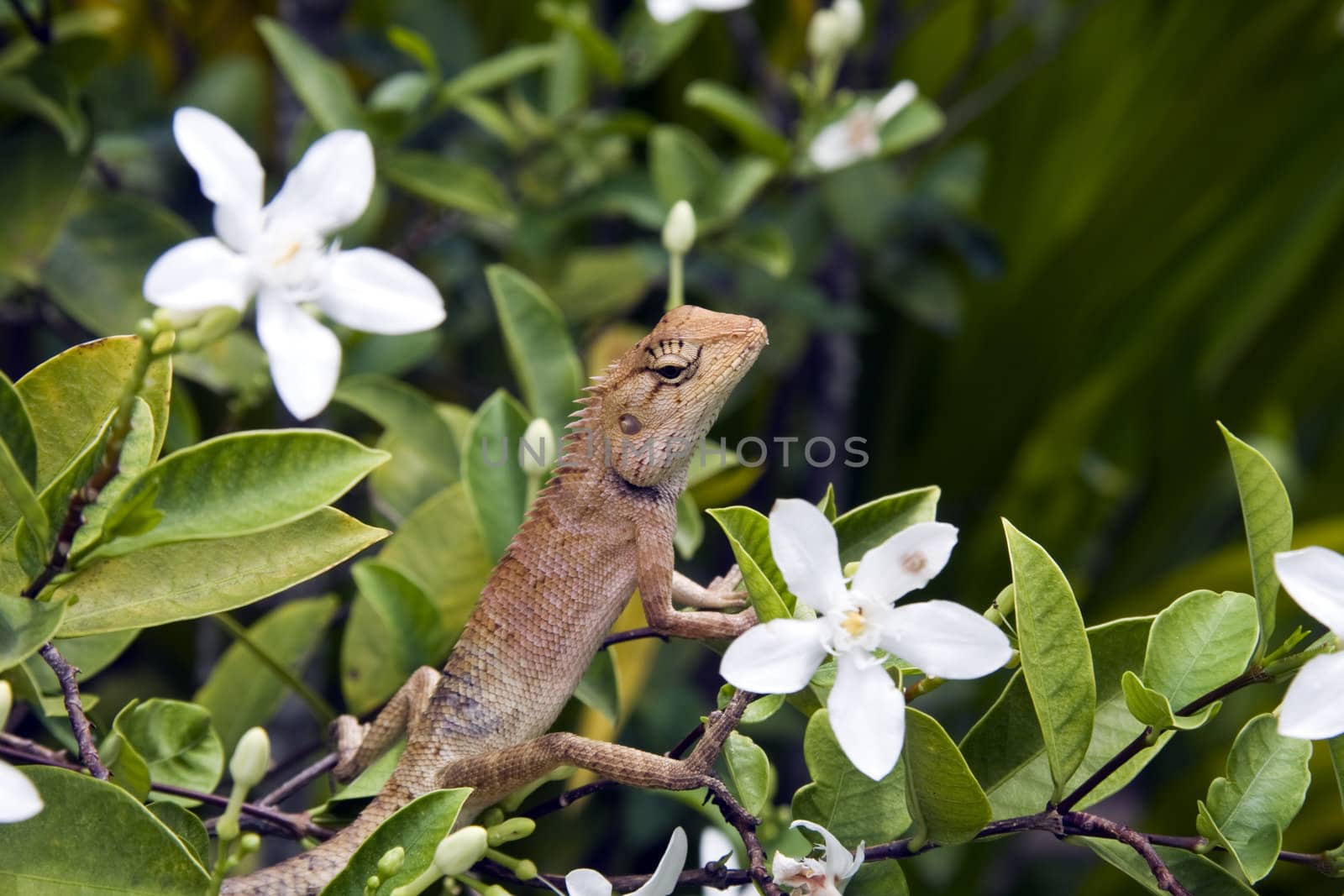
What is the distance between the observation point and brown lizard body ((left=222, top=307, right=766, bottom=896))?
125cm

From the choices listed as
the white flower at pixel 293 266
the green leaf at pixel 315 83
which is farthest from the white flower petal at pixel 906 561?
the green leaf at pixel 315 83

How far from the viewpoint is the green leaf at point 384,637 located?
136 centimetres

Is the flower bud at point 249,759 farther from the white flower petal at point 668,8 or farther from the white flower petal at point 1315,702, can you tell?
the white flower petal at point 668,8

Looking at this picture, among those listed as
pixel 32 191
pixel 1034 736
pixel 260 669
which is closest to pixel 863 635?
pixel 1034 736

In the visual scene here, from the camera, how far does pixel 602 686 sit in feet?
4.67

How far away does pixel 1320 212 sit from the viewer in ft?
9.77

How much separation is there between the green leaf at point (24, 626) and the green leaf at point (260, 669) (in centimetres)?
67

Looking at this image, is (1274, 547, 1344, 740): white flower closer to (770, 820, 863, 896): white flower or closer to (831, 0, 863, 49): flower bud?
(770, 820, 863, 896): white flower

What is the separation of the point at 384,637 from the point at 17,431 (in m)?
0.73

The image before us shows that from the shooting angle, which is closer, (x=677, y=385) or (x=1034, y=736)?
(x=1034, y=736)

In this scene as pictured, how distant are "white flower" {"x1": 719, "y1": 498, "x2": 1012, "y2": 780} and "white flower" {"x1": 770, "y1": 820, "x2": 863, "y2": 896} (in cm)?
17

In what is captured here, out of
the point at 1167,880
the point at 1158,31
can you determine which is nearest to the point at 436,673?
the point at 1167,880

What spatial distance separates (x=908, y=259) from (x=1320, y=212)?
49.2 inches

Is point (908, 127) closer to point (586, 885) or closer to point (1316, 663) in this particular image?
point (1316, 663)
